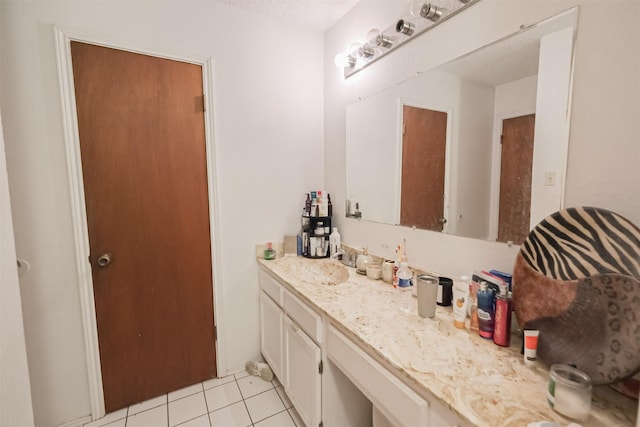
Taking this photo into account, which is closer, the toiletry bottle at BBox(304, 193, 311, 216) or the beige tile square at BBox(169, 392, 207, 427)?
the beige tile square at BBox(169, 392, 207, 427)

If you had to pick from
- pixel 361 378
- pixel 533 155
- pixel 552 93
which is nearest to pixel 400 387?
pixel 361 378

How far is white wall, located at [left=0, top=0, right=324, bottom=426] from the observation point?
134 centimetres

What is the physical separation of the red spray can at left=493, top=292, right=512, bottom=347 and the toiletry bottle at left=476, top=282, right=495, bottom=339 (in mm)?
25

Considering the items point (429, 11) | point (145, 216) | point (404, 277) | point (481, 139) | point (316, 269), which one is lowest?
point (316, 269)

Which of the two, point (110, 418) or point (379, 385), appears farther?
point (110, 418)

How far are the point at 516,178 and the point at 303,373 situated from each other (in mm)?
1297

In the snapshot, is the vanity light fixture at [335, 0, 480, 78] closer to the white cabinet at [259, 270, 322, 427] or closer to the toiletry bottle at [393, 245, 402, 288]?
the toiletry bottle at [393, 245, 402, 288]

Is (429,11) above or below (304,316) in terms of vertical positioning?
above

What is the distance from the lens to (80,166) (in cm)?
146

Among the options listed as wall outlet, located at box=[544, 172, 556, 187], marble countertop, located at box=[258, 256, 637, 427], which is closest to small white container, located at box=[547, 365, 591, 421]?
marble countertop, located at box=[258, 256, 637, 427]

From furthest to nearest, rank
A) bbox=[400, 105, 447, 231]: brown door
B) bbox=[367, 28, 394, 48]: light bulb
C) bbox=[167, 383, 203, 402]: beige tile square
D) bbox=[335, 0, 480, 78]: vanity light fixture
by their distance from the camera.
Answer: bbox=[167, 383, 203, 402]: beige tile square < bbox=[367, 28, 394, 48]: light bulb < bbox=[400, 105, 447, 231]: brown door < bbox=[335, 0, 480, 78]: vanity light fixture

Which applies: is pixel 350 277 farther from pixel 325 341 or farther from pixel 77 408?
pixel 77 408

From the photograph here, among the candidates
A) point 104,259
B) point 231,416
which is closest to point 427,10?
point 104,259

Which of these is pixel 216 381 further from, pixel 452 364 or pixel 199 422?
pixel 452 364
